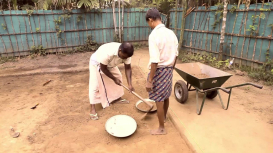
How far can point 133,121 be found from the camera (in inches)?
114

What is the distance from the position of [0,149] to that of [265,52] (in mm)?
6386

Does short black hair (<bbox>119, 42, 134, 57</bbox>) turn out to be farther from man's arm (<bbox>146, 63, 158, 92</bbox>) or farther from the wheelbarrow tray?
the wheelbarrow tray

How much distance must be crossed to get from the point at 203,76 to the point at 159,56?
193 cm

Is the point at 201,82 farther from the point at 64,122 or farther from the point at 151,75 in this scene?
the point at 64,122

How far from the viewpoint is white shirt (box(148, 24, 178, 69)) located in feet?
7.16

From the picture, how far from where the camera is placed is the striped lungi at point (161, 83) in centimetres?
240

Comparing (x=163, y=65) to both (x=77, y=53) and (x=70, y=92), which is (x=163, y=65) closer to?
(x=70, y=92)

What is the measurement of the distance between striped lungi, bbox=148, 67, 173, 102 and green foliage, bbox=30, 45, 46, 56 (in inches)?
255

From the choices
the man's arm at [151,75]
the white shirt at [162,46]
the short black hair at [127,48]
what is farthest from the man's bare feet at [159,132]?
the short black hair at [127,48]

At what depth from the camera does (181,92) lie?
344 cm

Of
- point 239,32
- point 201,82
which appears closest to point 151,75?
point 201,82

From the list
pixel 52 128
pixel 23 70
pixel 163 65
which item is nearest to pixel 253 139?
pixel 163 65

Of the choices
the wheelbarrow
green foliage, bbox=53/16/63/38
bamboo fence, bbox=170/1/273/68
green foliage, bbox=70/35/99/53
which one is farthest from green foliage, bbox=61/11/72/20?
the wheelbarrow

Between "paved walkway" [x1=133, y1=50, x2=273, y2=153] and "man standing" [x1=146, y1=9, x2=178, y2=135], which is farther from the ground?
"man standing" [x1=146, y1=9, x2=178, y2=135]
